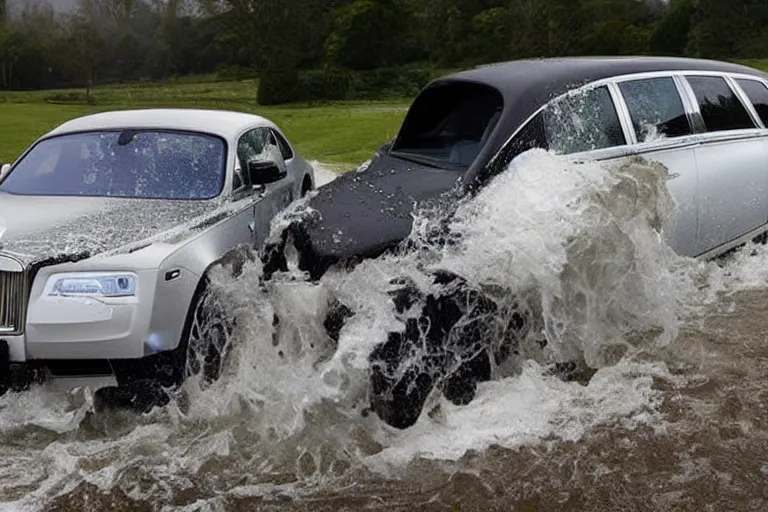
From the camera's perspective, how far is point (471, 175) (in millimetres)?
5402

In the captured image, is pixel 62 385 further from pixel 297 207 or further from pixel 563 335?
pixel 563 335

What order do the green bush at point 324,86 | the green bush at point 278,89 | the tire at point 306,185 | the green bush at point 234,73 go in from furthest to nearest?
the green bush at point 234,73 → the green bush at point 324,86 → the green bush at point 278,89 → the tire at point 306,185

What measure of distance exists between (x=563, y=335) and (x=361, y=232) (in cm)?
141

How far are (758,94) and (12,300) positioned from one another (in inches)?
236

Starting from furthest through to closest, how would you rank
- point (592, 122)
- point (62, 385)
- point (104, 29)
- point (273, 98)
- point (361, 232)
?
point (273, 98) → point (104, 29) → point (592, 122) → point (361, 232) → point (62, 385)

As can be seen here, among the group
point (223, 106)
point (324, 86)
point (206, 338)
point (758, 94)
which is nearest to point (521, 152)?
point (206, 338)

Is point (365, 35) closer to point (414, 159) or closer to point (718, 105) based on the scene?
point (718, 105)

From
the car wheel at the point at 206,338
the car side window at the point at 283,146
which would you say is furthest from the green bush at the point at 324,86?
the car wheel at the point at 206,338

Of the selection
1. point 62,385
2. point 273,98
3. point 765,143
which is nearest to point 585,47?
point 273,98

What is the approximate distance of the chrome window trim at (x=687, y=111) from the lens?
230 inches

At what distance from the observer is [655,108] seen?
6.43m

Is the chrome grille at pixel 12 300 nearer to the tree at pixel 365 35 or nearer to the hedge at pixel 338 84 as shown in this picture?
the hedge at pixel 338 84

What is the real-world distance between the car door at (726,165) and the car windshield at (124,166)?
3537mm

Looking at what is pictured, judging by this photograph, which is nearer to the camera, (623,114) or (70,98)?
(623,114)
